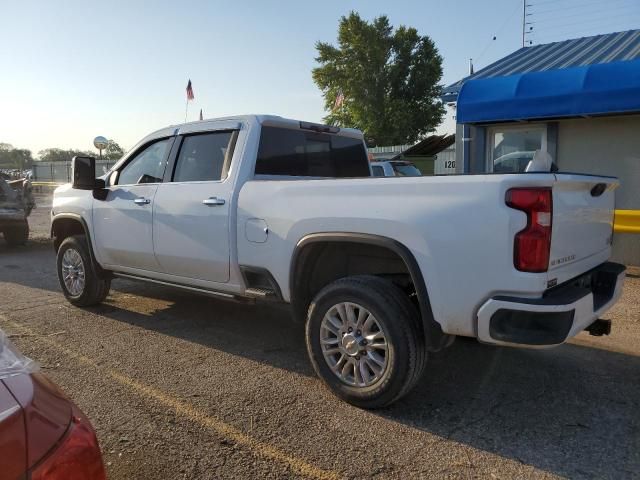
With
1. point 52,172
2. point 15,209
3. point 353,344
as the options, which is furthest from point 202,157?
point 52,172

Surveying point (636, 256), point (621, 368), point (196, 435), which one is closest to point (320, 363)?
point (196, 435)

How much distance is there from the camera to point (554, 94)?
27.4 ft

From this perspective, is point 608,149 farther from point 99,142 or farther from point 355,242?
point 99,142

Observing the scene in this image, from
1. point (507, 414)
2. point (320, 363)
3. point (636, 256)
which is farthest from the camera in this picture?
point (636, 256)

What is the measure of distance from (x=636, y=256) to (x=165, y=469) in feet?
25.5

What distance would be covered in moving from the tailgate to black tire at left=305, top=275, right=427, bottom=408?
2.88ft

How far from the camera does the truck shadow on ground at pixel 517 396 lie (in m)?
2.90

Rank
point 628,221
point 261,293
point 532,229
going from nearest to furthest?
point 532,229, point 261,293, point 628,221

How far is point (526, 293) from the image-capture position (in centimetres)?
279

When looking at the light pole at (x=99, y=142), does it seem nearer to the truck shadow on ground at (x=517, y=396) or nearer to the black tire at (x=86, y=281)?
the black tire at (x=86, y=281)

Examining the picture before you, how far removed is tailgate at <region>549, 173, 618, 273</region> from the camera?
2891 mm

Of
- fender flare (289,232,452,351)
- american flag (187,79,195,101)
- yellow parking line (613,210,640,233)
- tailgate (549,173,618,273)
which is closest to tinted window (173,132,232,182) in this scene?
fender flare (289,232,452,351)

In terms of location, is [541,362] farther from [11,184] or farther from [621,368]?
[11,184]

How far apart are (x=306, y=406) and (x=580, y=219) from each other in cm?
204
